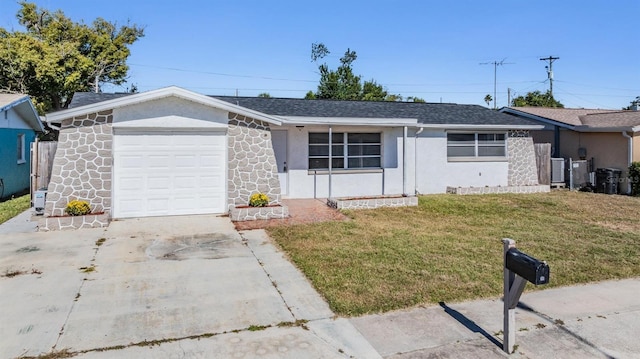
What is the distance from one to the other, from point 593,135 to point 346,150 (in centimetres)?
1078

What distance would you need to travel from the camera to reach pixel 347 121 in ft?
40.9

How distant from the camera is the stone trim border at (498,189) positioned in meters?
15.0

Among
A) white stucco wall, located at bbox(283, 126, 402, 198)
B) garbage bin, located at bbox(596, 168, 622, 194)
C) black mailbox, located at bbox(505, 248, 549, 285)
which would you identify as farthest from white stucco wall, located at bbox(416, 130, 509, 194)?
black mailbox, located at bbox(505, 248, 549, 285)

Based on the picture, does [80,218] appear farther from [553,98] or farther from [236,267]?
[553,98]

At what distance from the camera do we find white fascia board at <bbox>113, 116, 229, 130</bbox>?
9.95 m

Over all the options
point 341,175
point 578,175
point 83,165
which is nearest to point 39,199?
point 83,165

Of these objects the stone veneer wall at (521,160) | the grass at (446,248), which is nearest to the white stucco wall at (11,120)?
the grass at (446,248)

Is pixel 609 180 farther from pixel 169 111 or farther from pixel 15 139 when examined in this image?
pixel 15 139

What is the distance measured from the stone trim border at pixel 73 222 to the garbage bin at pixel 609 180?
16.9 meters

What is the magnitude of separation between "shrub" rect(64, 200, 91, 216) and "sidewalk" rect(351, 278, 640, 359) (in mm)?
7370

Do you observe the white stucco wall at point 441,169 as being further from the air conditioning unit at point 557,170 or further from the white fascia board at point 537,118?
the white fascia board at point 537,118

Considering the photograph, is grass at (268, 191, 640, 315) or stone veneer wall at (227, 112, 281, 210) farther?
stone veneer wall at (227, 112, 281, 210)

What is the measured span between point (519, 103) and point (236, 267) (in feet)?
159

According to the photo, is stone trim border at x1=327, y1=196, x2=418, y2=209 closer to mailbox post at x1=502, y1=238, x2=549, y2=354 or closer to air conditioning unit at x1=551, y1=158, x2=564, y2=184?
mailbox post at x1=502, y1=238, x2=549, y2=354
